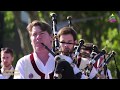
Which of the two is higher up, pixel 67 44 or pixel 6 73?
→ pixel 67 44

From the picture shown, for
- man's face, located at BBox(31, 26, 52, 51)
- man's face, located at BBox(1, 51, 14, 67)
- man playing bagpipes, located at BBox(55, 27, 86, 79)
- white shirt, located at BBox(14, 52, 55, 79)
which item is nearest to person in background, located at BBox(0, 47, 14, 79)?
man's face, located at BBox(1, 51, 14, 67)

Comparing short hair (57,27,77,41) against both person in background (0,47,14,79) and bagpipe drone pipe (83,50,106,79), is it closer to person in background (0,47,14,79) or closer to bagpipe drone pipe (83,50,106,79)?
bagpipe drone pipe (83,50,106,79)

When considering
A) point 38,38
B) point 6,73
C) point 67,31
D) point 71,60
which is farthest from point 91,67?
point 6,73

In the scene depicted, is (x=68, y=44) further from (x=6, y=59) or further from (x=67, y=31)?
(x=6, y=59)

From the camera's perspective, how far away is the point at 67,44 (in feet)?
14.1

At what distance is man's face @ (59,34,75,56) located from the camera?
4267 millimetres

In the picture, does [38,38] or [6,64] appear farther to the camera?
[6,64]

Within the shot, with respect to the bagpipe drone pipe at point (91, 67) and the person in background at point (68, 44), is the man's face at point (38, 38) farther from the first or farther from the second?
the bagpipe drone pipe at point (91, 67)

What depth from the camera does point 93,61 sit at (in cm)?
423

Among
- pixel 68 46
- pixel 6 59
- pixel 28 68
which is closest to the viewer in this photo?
pixel 28 68

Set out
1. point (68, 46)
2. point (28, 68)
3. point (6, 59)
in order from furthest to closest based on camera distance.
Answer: point (6, 59), point (68, 46), point (28, 68)
